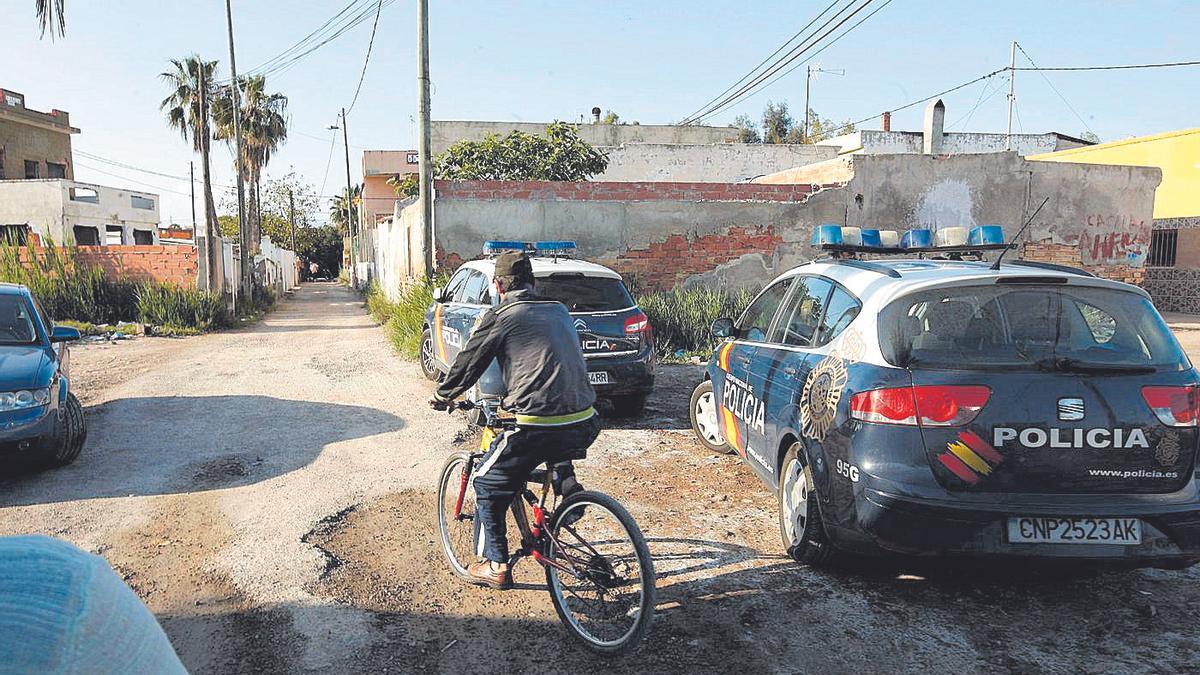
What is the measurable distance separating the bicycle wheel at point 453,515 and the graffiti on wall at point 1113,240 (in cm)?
1542

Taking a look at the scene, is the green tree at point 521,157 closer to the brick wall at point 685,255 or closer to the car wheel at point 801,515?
the brick wall at point 685,255

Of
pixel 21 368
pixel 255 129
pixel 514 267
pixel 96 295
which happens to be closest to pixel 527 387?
pixel 514 267

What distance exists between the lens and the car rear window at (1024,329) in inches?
153

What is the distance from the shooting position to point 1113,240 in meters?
16.2

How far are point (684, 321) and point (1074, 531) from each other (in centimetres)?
939

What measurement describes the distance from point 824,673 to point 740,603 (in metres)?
0.72

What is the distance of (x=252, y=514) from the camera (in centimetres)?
548

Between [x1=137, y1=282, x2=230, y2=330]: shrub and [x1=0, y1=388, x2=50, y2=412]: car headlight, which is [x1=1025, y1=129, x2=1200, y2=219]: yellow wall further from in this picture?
[x1=0, y1=388, x2=50, y2=412]: car headlight

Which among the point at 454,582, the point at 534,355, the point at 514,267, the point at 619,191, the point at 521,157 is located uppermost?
the point at 521,157

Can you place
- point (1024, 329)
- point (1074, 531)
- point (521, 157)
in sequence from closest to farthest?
1. point (1074, 531)
2. point (1024, 329)
3. point (521, 157)

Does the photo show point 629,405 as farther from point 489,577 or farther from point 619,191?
point 619,191

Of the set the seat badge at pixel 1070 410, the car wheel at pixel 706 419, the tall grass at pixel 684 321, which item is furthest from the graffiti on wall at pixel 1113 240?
the seat badge at pixel 1070 410

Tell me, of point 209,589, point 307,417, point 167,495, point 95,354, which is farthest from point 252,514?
point 95,354

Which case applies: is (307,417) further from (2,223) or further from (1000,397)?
(2,223)
